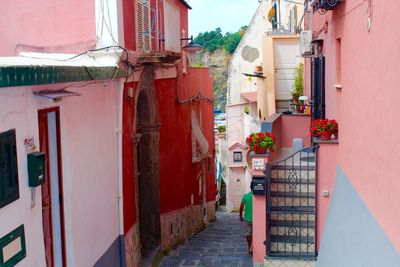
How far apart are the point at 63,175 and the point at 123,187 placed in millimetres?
3014

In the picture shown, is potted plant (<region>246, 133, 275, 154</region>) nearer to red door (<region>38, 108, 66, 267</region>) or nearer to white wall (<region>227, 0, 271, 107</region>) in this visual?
red door (<region>38, 108, 66, 267</region>)

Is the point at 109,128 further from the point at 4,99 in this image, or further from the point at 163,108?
the point at 163,108

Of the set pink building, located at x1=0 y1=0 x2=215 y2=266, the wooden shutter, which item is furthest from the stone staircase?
the wooden shutter

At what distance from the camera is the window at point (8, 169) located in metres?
5.59

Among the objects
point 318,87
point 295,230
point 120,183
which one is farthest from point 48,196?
point 318,87

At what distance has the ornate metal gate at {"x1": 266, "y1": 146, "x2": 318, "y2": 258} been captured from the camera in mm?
11141

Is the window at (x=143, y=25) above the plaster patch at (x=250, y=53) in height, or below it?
below

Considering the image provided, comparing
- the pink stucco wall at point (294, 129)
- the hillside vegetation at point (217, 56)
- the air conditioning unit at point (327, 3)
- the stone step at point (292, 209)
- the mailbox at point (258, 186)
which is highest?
the hillside vegetation at point (217, 56)

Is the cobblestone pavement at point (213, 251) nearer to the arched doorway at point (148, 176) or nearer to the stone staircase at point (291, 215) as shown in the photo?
the arched doorway at point (148, 176)

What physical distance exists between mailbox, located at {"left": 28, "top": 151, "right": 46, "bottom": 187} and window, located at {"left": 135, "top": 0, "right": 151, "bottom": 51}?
576 cm

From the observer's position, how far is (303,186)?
11398 millimetres

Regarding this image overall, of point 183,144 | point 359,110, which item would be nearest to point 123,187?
point 359,110

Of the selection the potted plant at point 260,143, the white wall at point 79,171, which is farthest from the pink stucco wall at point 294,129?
the white wall at point 79,171

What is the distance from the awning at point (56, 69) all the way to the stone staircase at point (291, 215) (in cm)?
377
